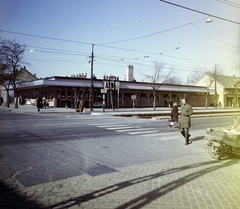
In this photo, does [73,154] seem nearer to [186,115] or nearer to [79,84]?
[186,115]

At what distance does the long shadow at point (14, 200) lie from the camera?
352 centimetres

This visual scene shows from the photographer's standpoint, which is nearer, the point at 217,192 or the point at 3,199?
the point at 3,199

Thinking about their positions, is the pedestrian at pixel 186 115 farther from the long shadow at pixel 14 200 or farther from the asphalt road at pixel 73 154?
the long shadow at pixel 14 200

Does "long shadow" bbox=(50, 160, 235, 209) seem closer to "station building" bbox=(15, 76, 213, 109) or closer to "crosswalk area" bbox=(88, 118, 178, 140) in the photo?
"crosswalk area" bbox=(88, 118, 178, 140)

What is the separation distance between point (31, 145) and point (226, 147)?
6.63 metres

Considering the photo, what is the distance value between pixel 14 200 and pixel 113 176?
2091 millimetres

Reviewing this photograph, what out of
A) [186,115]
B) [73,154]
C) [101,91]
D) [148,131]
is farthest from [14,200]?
[101,91]

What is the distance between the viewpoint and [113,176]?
16.4 ft

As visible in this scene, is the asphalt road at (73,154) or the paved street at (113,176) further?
the asphalt road at (73,154)

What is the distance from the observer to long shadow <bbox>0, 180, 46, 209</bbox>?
139 inches

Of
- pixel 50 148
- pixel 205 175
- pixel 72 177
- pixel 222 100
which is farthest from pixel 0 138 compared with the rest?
pixel 222 100

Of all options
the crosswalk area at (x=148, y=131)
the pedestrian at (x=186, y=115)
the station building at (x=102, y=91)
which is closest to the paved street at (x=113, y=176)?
the pedestrian at (x=186, y=115)

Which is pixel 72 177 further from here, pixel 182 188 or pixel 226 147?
pixel 226 147

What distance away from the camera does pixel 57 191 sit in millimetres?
4121
